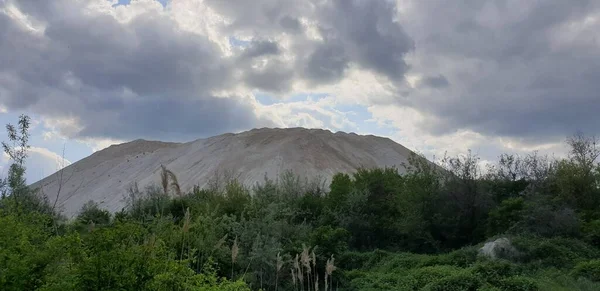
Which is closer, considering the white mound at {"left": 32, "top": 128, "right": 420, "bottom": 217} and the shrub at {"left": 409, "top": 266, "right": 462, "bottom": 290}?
the shrub at {"left": 409, "top": 266, "right": 462, "bottom": 290}

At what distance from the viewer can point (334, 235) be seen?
19.6 metres

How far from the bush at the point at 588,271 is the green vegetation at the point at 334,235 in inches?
2.2

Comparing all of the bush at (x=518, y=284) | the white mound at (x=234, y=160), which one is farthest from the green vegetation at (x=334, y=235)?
the white mound at (x=234, y=160)

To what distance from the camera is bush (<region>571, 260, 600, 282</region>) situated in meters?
17.1

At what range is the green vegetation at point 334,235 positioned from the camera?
21.0 feet

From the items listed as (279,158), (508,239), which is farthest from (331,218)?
(279,158)

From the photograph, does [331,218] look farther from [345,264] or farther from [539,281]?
[539,281]

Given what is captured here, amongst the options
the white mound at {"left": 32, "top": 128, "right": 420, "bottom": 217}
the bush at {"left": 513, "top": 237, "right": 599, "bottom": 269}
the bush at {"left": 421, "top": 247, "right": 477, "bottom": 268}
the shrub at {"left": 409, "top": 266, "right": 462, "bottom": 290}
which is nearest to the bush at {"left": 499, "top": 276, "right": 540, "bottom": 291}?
the shrub at {"left": 409, "top": 266, "right": 462, "bottom": 290}

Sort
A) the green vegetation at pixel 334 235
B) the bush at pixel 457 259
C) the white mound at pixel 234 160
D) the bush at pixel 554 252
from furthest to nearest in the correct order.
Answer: the white mound at pixel 234 160 < the bush at pixel 457 259 < the bush at pixel 554 252 < the green vegetation at pixel 334 235

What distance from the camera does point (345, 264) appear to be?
22.5m

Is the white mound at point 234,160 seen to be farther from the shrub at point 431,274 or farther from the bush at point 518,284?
the bush at point 518,284

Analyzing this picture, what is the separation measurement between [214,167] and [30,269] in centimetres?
5976

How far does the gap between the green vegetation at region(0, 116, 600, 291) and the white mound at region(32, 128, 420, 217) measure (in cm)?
2696

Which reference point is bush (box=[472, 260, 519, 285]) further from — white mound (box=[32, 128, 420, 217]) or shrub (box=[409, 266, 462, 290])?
white mound (box=[32, 128, 420, 217])
